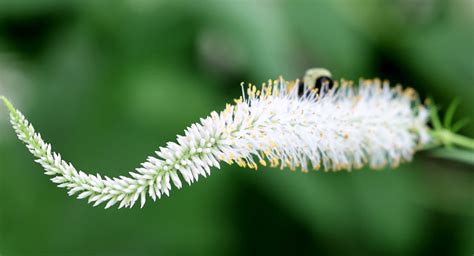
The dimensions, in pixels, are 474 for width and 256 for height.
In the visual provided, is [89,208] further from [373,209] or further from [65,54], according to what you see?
[373,209]

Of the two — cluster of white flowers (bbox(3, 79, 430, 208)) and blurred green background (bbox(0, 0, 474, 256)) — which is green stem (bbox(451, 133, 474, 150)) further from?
blurred green background (bbox(0, 0, 474, 256))

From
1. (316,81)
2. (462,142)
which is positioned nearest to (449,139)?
(462,142)

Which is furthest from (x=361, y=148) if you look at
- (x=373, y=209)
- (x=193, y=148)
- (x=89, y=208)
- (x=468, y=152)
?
(x=89, y=208)

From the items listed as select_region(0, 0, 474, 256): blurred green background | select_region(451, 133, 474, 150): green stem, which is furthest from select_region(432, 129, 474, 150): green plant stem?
select_region(0, 0, 474, 256): blurred green background

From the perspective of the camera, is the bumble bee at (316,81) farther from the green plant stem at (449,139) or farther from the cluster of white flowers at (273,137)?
the green plant stem at (449,139)

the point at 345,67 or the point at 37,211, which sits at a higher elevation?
the point at 345,67
